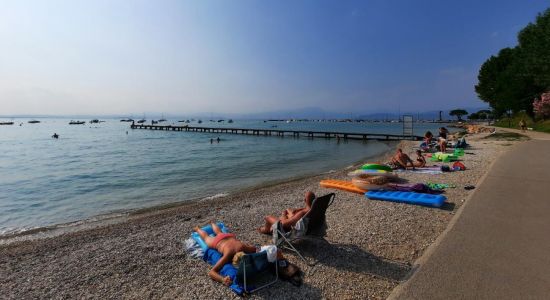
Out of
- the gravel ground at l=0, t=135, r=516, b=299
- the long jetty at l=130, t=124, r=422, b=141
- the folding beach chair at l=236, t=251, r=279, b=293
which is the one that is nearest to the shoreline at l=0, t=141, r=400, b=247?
the gravel ground at l=0, t=135, r=516, b=299

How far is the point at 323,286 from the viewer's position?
4516 millimetres

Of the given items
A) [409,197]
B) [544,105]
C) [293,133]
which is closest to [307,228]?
[409,197]

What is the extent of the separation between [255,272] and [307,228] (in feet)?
4.06

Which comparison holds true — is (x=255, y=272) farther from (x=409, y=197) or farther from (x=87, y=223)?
(x=87, y=223)

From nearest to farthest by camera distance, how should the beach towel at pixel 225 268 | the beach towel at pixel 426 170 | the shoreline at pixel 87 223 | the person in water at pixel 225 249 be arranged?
the beach towel at pixel 225 268 < the person in water at pixel 225 249 < the shoreline at pixel 87 223 < the beach towel at pixel 426 170

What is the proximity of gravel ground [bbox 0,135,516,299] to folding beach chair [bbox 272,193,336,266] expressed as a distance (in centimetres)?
30

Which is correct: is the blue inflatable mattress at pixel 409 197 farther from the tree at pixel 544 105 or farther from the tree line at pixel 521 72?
the tree at pixel 544 105

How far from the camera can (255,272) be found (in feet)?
15.3

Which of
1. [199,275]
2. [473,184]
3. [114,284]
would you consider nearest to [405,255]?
[199,275]

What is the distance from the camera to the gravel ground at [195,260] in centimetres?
460

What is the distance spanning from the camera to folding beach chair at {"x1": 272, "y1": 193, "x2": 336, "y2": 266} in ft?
17.9

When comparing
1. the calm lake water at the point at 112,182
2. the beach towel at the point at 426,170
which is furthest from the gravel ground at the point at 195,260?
the beach towel at the point at 426,170

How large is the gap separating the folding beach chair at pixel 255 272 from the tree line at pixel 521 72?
29.8 meters

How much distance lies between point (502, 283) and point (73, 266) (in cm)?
672
